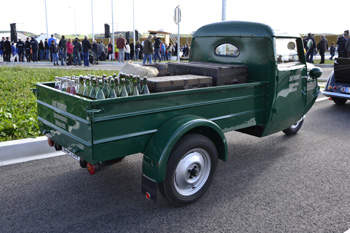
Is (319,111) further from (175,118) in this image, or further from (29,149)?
(29,149)

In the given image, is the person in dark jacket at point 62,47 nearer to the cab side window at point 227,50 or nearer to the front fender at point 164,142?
the cab side window at point 227,50

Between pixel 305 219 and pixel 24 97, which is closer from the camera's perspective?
pixel 305 219

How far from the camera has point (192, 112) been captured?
3621mm

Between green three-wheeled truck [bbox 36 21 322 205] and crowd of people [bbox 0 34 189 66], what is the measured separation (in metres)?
13.9

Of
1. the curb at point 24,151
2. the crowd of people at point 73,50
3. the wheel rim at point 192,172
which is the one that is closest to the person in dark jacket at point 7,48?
the crowd of people at point 73,50

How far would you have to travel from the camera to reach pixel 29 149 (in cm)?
497

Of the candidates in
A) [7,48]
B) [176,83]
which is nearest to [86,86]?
[176,83]

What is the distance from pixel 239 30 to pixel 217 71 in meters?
1.00

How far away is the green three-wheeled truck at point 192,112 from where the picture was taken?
308 cm

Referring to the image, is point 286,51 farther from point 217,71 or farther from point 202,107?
point 202,107

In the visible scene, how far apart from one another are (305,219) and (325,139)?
305cm

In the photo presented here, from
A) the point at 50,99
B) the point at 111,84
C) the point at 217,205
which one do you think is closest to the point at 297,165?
the point at 217,205

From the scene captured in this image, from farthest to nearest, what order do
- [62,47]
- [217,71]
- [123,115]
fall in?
[62,47] → [217,71] → [123,115]

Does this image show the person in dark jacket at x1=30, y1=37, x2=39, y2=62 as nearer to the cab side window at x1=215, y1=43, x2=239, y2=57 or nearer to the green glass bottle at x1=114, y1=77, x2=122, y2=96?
the cab side window at x1=215, y1=43, x2=239, y2=57
